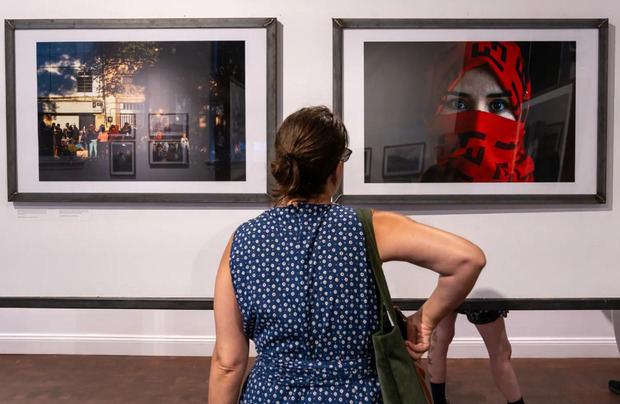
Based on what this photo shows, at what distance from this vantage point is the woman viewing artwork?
1022 millimetres

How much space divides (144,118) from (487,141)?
1.94 metres

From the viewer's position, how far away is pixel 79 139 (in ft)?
9.45

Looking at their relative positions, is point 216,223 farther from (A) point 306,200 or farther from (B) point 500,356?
(A) point 306,200

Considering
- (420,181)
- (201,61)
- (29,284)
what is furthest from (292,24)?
(29,284)

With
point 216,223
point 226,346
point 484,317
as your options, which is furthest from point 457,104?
point 226,346

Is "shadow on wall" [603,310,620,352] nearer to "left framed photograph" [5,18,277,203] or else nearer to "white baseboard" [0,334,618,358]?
"white baseboard" [0,334,618,358]

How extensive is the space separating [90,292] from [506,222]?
2.24 metres

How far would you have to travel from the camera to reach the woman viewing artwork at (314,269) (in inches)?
40.3

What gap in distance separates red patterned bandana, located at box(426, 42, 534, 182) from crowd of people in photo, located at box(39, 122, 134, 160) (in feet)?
5.92

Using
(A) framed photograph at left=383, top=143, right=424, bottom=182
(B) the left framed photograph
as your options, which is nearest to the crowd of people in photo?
(B) the left framed photograph

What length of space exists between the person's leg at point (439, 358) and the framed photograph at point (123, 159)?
186cm

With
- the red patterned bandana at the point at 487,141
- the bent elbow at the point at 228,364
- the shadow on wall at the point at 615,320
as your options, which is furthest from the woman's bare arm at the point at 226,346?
the shadow on wall at the point at 615,320

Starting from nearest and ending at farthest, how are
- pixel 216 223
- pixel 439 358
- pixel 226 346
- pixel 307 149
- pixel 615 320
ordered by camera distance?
pixel 307 149 → pixel 226 346 → pixel 439 358 → pixel 216 223 → pixel 615 320

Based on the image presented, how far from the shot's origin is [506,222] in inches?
109
